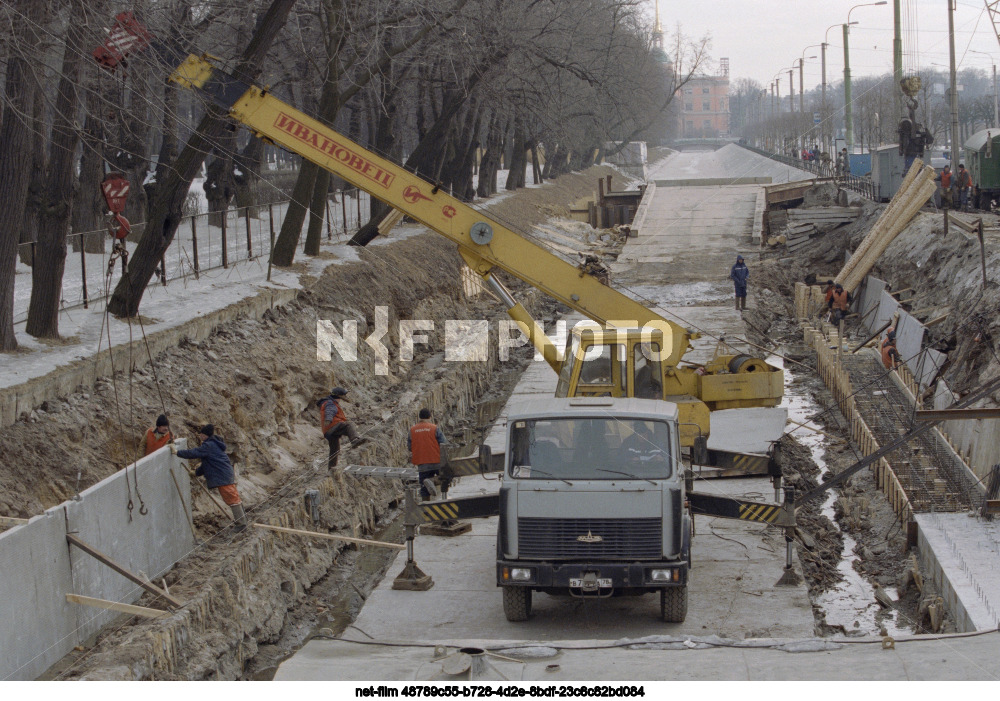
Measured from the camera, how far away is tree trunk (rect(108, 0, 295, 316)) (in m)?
17.3

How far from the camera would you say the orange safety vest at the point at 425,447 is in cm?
1402

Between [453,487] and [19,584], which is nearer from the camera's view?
[19,584]

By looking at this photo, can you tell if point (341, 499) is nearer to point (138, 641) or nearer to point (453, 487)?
point (453, 487)

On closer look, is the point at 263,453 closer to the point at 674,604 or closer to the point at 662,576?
the point at 674,604

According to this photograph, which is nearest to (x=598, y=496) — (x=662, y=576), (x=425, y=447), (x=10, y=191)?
(x=662, y=576)

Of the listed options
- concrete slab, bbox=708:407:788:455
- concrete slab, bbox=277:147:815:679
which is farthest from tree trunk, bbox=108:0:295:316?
concrete slab, bbox=708:407:788:455

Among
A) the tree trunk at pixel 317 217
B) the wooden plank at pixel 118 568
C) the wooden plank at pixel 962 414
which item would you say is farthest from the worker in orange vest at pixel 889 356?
the wooden plank at pixel 118 568

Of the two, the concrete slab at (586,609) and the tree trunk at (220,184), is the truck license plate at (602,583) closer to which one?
the concrete slab at (586,609)

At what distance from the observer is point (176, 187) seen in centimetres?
1797

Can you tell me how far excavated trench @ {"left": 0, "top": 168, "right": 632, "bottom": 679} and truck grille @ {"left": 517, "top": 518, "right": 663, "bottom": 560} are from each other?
2.95 meters

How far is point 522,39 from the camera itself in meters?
25.9

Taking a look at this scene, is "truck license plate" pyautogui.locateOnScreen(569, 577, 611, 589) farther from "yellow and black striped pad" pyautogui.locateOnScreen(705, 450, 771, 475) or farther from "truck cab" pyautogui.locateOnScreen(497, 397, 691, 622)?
"yellow and black striped pad" pyautogui.locateOnScreen(705, 450, 771, 475)

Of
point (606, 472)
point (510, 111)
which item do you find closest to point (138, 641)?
point (606, 472)

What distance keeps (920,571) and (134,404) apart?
9687 mm
